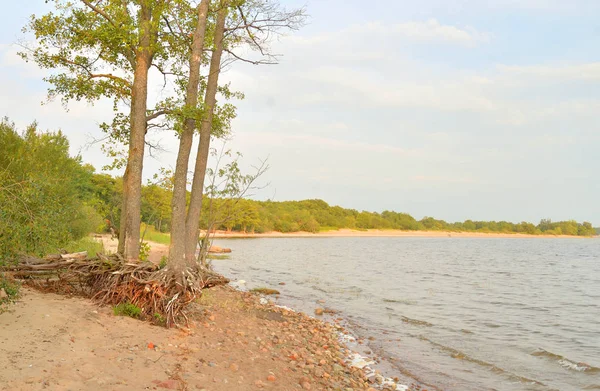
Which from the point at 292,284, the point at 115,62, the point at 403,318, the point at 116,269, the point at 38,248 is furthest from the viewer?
the point at 292,284

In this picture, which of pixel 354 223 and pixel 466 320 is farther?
pixel 354 223

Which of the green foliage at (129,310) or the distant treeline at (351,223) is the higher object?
the distant treeline at (351,223)

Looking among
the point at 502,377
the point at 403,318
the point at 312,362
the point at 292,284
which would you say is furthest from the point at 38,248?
the point at 292,284

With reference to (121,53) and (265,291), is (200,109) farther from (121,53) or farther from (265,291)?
(265,291)

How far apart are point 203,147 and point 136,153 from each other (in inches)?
72.9

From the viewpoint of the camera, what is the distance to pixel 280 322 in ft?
38.6

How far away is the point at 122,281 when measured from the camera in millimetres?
8852

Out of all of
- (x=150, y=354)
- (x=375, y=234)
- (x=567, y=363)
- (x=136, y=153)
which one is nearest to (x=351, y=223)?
(x=375, y=234)

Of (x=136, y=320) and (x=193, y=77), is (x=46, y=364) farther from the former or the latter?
(x=193, y=77)

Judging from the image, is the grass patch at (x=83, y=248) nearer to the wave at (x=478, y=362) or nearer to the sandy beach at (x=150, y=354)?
the sandy beach at (x=150, y=354)

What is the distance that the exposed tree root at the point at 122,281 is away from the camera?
8.63 metres

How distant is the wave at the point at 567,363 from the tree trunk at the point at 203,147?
31.4ft

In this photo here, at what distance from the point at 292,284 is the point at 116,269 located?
48.7ft

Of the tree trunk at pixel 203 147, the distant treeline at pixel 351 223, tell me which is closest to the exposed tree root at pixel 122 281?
the tree trunk at pixel 203 147
